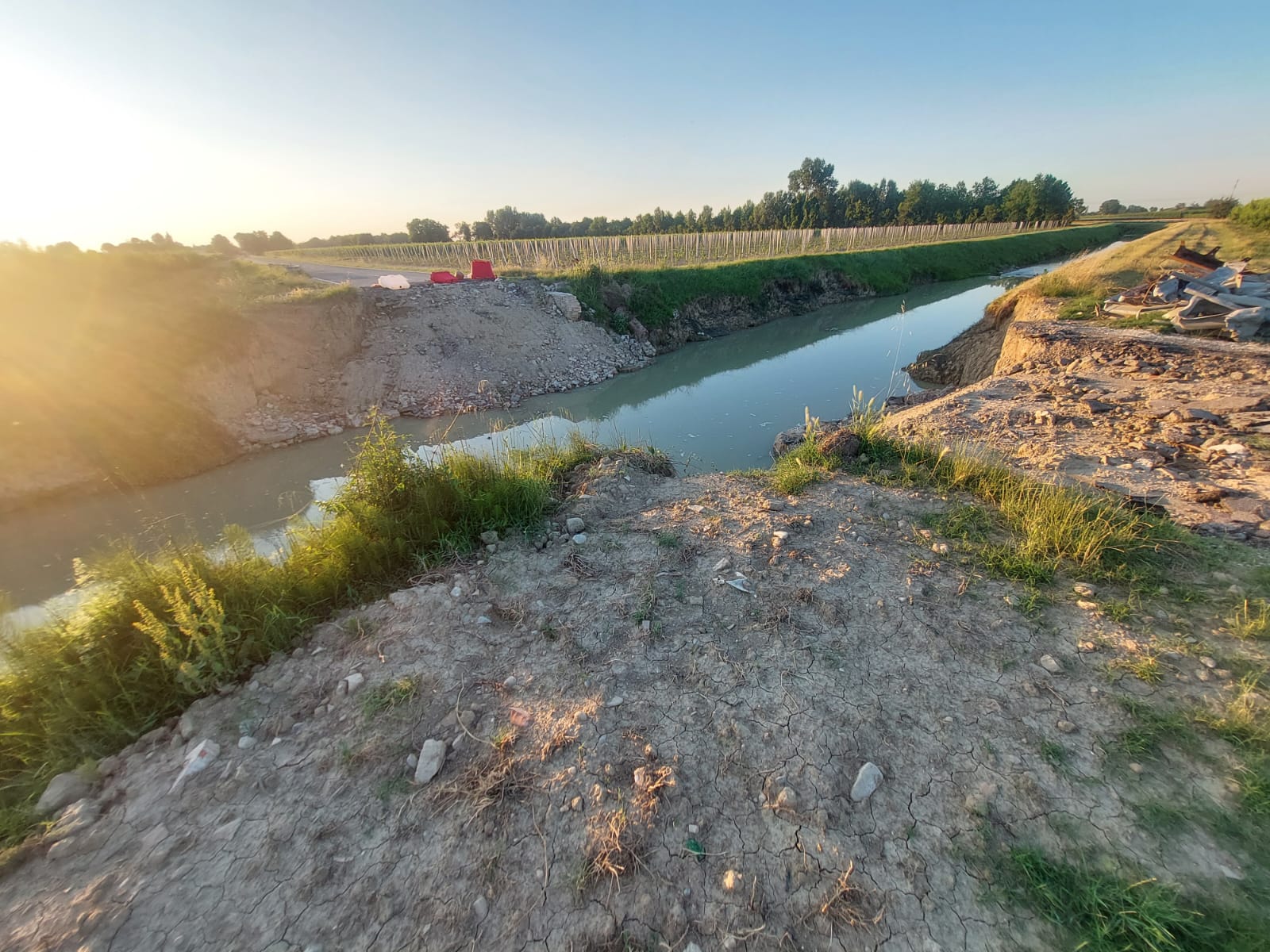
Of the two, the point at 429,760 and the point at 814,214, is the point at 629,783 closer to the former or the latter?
the point at 429,760

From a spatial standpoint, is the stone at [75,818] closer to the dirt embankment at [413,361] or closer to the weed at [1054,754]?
the weed at [1054,754]

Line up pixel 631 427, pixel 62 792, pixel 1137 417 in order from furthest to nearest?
pixel 631 427 < pixel 1137 417 < pixel 62 792

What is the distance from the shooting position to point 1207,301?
27.0 feet

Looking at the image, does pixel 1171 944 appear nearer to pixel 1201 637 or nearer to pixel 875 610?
pixel 875 610

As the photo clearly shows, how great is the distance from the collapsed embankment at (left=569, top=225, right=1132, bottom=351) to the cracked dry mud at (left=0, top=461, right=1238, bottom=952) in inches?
600

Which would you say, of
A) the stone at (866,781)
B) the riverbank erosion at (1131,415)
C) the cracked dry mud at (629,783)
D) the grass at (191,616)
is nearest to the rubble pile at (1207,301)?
the riverbank erosion at (1131,415)

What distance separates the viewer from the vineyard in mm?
27398

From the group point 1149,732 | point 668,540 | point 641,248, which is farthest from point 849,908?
point 641,248

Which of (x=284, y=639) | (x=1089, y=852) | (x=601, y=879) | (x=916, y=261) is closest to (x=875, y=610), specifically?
(x=1089, y=852)

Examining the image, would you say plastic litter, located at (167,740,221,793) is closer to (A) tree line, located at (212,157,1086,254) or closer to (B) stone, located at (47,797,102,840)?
(B) stone, located at (47,797,102,840)

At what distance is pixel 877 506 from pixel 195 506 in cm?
1018

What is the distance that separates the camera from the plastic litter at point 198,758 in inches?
94.0

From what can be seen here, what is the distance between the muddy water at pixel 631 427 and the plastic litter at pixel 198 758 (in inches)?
111

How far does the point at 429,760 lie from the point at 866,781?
83.1 inches
